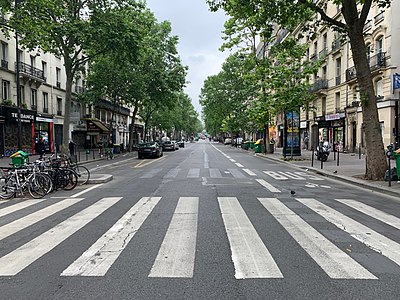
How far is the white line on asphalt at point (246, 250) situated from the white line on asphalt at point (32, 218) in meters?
3.79

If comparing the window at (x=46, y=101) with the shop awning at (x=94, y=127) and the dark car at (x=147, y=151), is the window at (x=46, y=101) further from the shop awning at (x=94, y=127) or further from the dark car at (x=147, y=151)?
the dark car at (x=147, y=151)

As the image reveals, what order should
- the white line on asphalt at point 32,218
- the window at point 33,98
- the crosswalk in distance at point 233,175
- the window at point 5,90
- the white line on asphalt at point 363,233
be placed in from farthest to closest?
the window at point 33,98 → the window at point 5,90 → the crosswalk in distance at point 233,175 → the white line on asphalt at point 32,218 → the white line on asphalt at point 363,233

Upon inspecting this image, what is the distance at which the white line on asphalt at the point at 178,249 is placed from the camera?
4.21 m

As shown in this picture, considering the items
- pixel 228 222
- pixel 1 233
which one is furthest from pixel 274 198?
pixel 1 233

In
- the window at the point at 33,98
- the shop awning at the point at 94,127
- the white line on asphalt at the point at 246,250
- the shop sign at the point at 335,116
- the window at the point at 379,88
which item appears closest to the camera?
the white line on asphalt at the point at 246,250

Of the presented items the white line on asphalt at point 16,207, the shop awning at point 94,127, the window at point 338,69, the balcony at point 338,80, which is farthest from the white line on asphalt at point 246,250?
the shop awning at point 94,127

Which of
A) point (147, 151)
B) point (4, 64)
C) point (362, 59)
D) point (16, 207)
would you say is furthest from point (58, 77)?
point (362, 59)

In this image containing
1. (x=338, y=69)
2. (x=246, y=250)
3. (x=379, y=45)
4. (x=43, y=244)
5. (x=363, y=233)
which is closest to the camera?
(x=246, y=250)

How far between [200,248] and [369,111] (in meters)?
9.92

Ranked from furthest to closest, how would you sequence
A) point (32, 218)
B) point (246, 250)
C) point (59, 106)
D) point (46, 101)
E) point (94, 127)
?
point (94, 127)
point (59, 106)
point (46, 101)
point (32, 218)
point (246, 250)

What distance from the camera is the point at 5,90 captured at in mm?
26719

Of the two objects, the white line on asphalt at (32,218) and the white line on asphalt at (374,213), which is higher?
the white line on asphalt at (32,218)

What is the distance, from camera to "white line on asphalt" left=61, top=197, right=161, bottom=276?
4282 mm

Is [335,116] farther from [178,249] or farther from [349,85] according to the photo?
[178,249]
